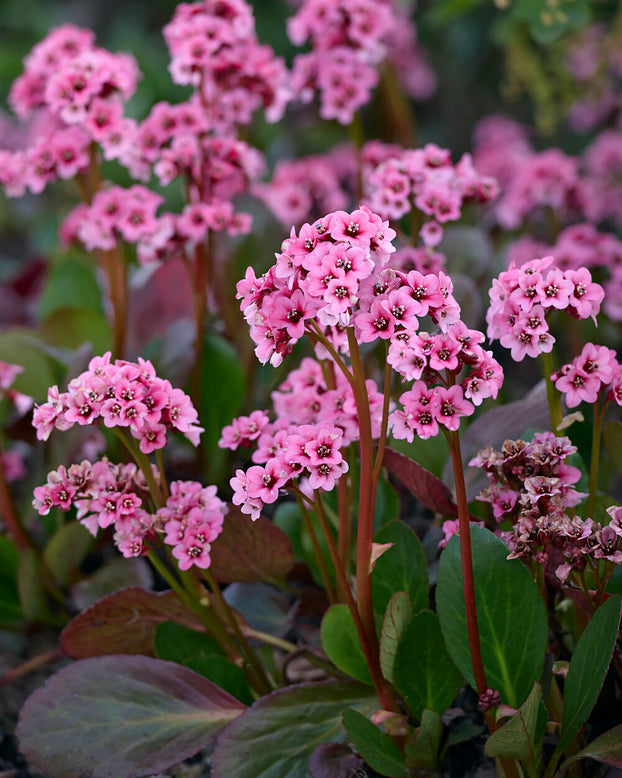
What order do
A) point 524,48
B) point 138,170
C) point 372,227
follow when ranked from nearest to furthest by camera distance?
point 372,227 → point 138,170 → point 524,48

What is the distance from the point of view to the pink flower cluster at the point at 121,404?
3.18ft

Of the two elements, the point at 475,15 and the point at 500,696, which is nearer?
the point at 500,696

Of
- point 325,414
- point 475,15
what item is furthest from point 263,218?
point 475,15

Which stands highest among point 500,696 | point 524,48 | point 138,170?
point 524,48

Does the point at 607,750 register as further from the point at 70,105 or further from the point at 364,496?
the point at 70,105

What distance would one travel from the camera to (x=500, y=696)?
41.1 inches

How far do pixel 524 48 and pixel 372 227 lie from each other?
1.85m

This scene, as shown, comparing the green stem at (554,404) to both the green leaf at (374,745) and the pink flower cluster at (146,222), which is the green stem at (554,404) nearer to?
the green leaf at (374,745)

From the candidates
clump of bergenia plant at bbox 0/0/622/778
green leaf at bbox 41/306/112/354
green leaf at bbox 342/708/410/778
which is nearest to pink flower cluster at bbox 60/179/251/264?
clump of bergenia plant at bbox 0/0/622/778

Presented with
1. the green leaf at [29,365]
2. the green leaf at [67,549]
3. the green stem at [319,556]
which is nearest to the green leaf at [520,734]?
the green stem at [319,556]

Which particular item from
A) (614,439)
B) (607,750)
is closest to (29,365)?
(614,439)

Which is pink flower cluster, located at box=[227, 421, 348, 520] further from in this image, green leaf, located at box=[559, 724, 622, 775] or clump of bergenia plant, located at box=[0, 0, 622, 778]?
green leaf, located at box=[559, 724, 622, 775]

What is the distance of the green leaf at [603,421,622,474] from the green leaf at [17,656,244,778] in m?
0.63

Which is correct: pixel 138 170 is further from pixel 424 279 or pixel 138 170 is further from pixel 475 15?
pixel 475 15
